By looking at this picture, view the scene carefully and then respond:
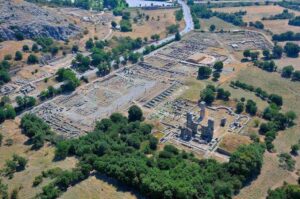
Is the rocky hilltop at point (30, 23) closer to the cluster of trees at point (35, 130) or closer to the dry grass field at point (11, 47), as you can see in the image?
the dry grass field at point (11, 47)

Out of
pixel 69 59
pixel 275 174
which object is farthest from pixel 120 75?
pixel 275 174

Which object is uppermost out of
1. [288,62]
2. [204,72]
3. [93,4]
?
[93,4]

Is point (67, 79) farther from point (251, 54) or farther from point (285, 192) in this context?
point (285, 192)

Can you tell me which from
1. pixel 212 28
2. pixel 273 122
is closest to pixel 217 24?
pixel 212 28

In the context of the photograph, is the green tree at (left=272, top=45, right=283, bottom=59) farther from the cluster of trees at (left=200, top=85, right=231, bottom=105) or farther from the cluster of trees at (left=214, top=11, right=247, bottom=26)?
the cluster of trees at (left=200, top=85, right=231, bottom=105)

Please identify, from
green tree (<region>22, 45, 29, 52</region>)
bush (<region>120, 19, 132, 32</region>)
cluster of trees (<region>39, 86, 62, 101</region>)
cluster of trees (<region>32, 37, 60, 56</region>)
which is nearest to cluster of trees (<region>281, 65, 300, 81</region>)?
bush (<region>120, 19, 132, 32</region>)

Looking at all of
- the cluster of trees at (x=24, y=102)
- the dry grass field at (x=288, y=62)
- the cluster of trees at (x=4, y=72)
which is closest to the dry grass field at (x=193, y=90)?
the dry grass field at (x=288, y=62)
